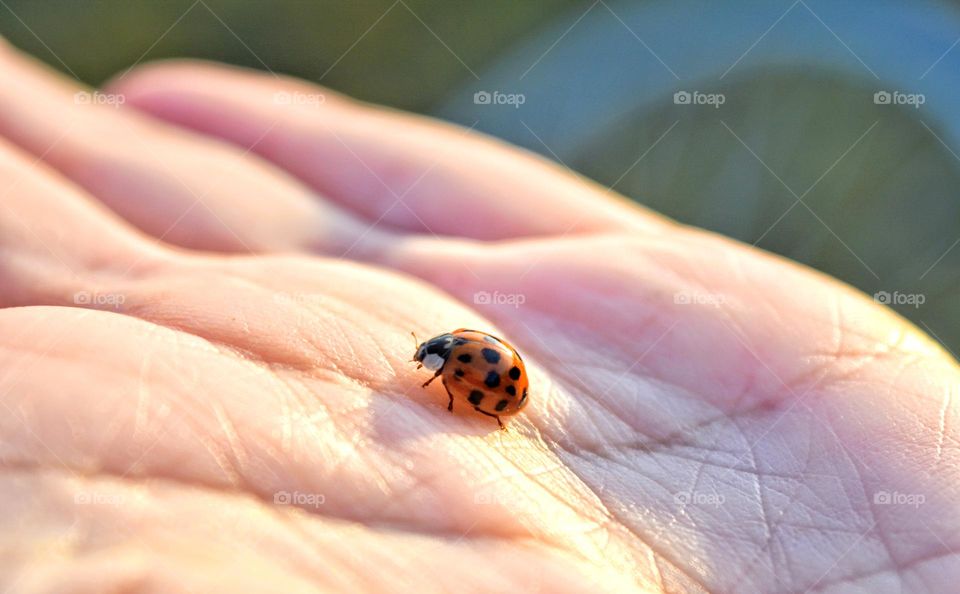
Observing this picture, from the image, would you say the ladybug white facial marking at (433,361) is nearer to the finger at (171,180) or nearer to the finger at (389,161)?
the finger at (171,180)

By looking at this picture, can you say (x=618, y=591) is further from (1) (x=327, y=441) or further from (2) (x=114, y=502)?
(2) (x=114, y=502)

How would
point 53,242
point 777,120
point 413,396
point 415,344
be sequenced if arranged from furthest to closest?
point 777,120
point 53,242
point 415,344
point 413,396

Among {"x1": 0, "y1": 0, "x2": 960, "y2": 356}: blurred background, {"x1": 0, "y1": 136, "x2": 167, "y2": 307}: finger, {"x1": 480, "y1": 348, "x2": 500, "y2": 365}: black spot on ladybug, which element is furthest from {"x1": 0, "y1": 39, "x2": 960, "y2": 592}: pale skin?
{"x1": 0, "y1": 0, "x2": 960, "y2": 356}: blurred background

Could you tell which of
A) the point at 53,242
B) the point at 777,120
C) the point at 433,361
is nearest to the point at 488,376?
the point at 433,361

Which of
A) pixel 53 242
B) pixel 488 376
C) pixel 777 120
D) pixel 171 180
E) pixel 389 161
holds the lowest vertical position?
pixel 488 376

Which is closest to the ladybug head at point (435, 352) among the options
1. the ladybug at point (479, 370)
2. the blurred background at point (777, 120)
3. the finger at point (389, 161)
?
the ladybug at point (479, 370)

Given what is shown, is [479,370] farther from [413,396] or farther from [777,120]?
[777,120]

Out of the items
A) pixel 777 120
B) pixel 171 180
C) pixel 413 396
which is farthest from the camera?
pixel 777 120
